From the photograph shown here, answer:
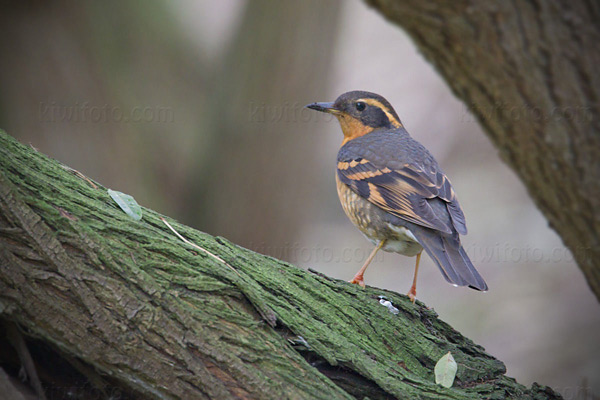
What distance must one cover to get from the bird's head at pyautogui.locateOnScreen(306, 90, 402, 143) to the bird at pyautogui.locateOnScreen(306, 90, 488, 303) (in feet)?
0.03

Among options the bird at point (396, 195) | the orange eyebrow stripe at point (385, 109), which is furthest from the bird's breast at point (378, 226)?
the orange eyebrow stripe at point (385, 109)

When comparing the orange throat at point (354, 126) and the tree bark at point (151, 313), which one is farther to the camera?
the orange throat at point (354, 126)

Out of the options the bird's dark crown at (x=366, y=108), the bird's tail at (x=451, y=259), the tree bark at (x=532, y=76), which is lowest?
the tree bark at (x=532, y=76)

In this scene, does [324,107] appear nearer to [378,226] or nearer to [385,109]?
[385,109]

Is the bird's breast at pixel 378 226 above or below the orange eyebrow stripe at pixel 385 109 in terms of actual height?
below

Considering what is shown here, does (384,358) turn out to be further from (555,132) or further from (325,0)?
(325,0)

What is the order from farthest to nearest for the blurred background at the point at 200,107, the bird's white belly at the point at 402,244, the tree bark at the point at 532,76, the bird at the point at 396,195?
the blurred background at the point at 200,107
the bird's white belly at the point at 402,244
the bird at the point at 396,195
the tree bark at the point at 532,76

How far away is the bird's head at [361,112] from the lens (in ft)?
18.8

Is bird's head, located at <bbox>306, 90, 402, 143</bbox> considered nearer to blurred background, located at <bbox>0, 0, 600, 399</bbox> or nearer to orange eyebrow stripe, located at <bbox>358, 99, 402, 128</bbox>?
orange eyebrow stripe, located at <bbox>358, 99, 402, 128</bbox>

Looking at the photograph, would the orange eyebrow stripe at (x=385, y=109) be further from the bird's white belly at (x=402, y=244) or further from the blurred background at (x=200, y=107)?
the bird's white belly at (x=402, y=244)

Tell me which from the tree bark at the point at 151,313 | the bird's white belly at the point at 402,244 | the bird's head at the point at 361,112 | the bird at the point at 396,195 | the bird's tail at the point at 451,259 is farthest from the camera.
→ the bird's head at the point at 361,112

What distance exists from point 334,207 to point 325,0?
573cm

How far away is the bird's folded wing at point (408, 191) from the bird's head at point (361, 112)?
0.79 metres

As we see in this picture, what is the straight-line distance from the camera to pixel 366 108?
18.9 ft
